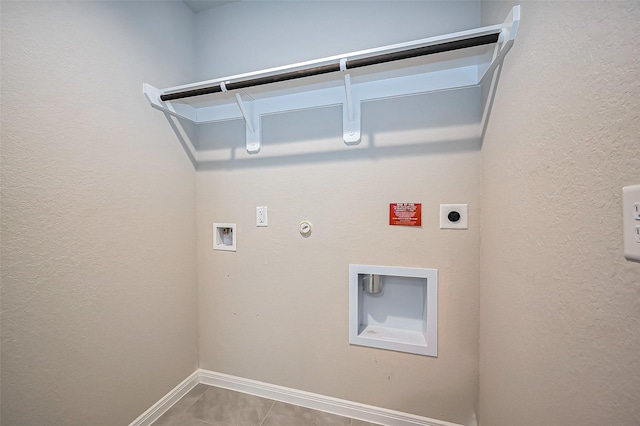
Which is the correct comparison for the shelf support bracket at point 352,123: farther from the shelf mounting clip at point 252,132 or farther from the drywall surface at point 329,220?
the shelf mounting clip at point 252,132

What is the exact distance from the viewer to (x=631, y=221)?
394mm

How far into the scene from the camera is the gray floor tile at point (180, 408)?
128 cm

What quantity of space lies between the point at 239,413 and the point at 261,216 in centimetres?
118

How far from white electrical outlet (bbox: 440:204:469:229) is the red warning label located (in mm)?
111

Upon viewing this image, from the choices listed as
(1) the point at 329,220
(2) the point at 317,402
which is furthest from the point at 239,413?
(1) the point at 329,220

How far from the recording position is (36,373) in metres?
0.86

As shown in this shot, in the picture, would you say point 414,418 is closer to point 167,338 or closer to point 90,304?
point 167,338

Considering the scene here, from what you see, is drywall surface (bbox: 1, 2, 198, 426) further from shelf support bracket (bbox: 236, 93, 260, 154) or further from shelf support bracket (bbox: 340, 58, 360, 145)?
shelf support bracket (bbox: 340, 58, 360, 145)

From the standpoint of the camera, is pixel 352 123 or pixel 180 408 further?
pixel 180 408

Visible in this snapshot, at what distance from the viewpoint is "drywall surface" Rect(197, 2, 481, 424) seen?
116 cm

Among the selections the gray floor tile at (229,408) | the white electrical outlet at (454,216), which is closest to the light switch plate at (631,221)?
the white electrical outlet at (454,216)

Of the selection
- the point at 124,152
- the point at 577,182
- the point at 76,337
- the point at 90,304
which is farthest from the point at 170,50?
the point at 577,182

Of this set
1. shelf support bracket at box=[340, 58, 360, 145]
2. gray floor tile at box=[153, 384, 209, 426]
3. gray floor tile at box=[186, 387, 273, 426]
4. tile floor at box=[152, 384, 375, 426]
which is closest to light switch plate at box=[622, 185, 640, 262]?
shelf support bracket at box=[340, 58, 360, 145]

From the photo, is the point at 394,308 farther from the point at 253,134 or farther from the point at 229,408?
the point at 253,134
